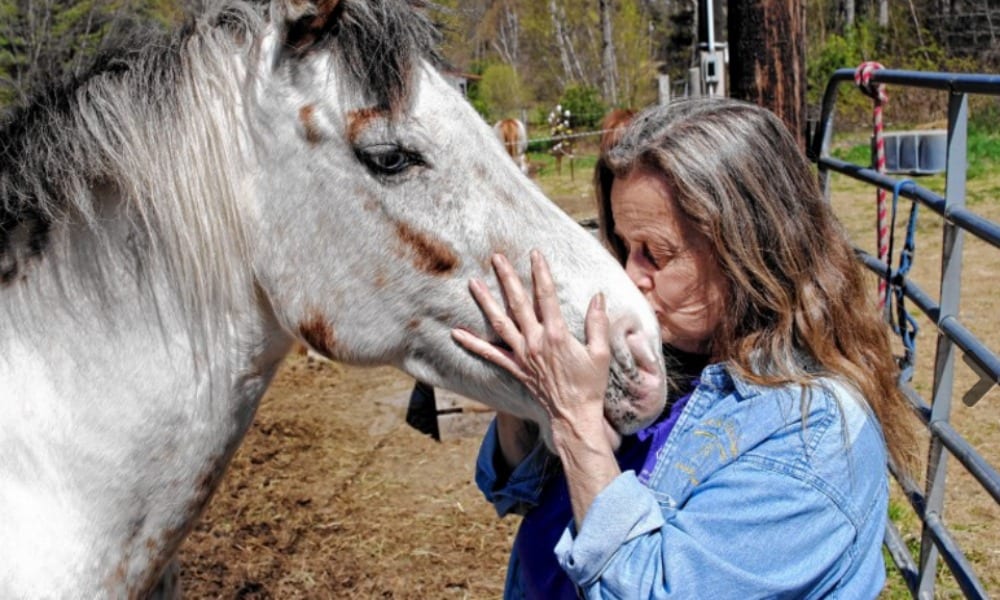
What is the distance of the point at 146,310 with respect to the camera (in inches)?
61.7

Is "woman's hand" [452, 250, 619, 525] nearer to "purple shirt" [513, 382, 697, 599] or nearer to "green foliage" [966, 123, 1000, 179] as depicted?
"purple shirt" [513, 382, 697, 599]

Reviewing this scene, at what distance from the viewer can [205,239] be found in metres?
1.56

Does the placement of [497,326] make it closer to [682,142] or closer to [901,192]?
[682,142]

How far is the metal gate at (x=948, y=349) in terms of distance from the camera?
79.5 inches

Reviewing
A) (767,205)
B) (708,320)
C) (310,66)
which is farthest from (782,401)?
(310,66)

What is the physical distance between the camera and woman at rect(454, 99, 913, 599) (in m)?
1.31

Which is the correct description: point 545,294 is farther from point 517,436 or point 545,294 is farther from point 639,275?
point 517,436

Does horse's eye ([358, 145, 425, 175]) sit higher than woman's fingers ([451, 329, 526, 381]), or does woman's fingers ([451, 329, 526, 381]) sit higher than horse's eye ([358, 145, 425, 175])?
horse's eye ([358, 145, 425, 175])

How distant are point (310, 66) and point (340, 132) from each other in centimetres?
13

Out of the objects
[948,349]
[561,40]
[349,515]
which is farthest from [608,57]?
[948,349]

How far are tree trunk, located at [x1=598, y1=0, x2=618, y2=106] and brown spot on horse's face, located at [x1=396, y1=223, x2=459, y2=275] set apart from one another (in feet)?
91.9

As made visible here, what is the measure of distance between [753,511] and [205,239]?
1.04 m

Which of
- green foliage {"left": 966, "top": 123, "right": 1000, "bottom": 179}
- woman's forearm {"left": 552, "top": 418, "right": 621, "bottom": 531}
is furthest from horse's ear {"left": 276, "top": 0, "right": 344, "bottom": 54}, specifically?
green foliage {"left": 966, "top": 123, "right": 1000, "bottom": 179}

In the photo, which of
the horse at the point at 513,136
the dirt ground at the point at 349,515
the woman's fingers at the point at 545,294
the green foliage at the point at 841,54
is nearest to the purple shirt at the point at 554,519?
the woman's fingers at the point at 545,294
